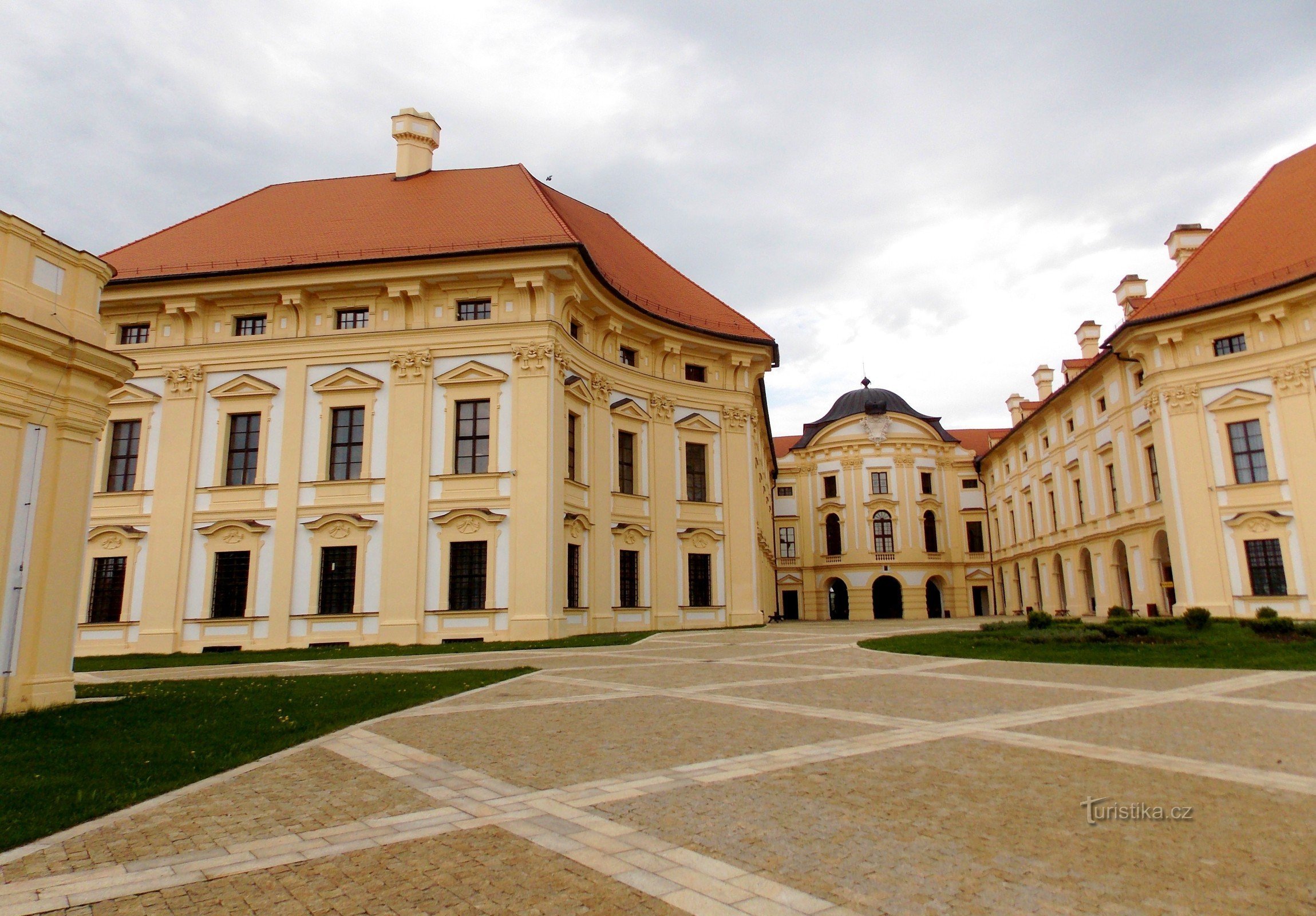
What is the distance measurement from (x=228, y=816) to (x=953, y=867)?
398 centimetres

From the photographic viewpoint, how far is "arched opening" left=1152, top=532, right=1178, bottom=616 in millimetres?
29750

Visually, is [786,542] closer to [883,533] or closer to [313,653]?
[883,533]

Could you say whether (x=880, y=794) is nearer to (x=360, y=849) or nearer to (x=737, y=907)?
(x=737, y=907)

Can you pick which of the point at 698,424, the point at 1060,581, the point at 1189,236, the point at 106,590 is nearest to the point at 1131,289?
the point at 1189,236

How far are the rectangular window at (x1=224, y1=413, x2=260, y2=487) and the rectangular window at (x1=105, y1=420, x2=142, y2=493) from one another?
2681 millimetres

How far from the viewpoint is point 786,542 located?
55531mm

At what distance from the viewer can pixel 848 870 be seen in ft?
12.3

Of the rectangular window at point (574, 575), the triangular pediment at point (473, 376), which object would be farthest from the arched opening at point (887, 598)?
the triangular pediment at point (473, 376)

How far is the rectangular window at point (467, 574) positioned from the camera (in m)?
21.9

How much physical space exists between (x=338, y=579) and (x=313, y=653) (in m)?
2.91

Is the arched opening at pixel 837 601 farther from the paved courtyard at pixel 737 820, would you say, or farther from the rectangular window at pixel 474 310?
the paved courtyard at pixel 737 820

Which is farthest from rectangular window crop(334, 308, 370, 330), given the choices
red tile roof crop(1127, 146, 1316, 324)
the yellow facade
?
red tile roof crop(1127, 146, 1316, 324)

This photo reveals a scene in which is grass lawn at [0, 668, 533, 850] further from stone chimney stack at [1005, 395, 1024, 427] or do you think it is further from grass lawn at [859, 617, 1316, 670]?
stone chimney stack at [1005, 395, 1024, 427]

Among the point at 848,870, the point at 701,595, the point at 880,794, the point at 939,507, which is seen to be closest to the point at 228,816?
the point at 848,870
